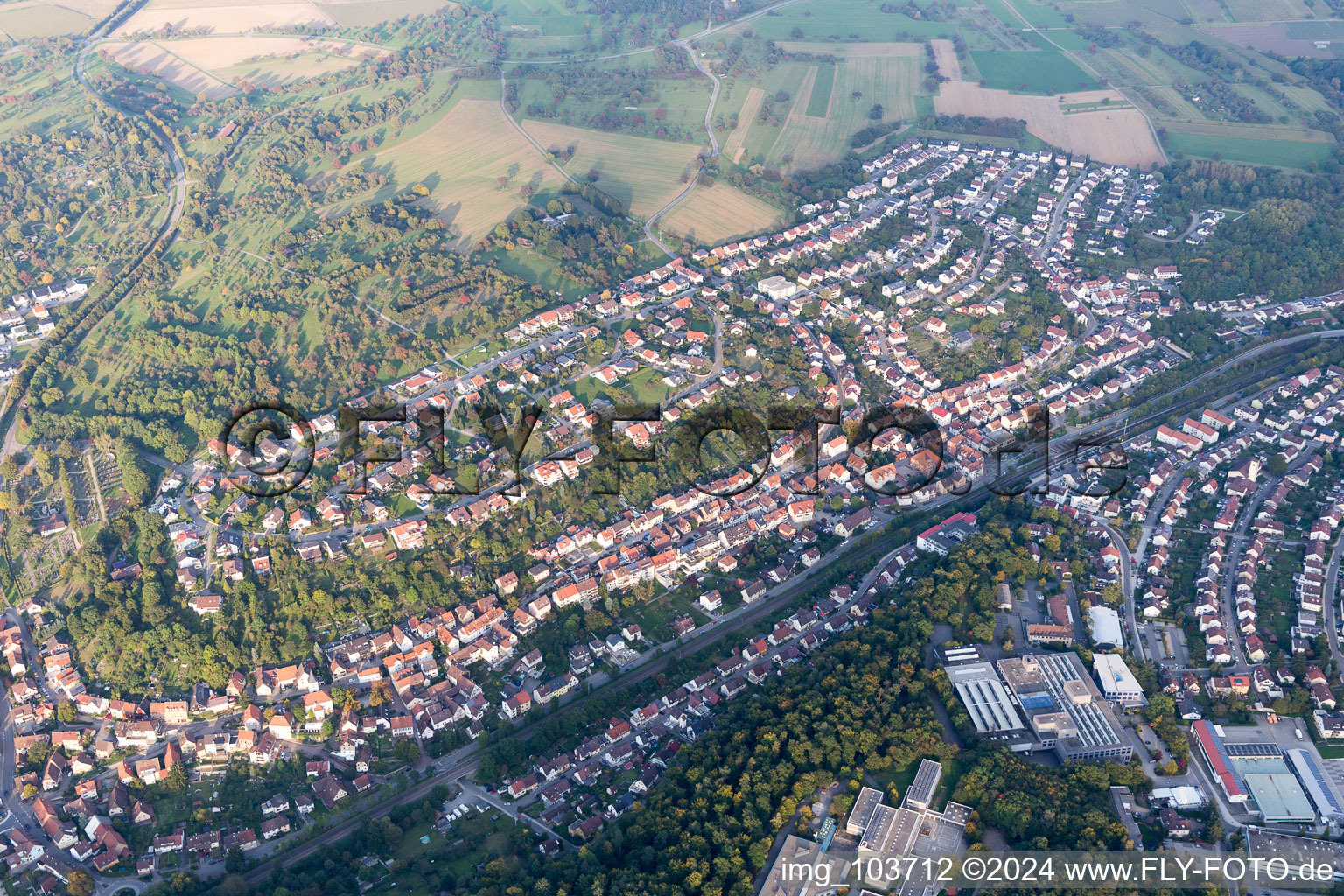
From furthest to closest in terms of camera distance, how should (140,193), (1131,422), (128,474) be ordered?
1. (140,193)
2. (1131,422)
3. (128,474)

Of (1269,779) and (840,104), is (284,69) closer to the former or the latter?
(840,104)

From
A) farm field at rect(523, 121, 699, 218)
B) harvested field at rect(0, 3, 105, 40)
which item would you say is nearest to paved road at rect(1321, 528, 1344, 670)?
farm field at rect(523, 121, 699, 218)

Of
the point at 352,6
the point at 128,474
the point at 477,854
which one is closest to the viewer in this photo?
the point at 477,854

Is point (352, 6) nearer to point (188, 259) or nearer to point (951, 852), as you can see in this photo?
point (188, 259)

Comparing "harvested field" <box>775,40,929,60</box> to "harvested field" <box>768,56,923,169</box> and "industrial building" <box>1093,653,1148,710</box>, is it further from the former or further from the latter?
"industrial building" <box>1093,653,1148,710</box>

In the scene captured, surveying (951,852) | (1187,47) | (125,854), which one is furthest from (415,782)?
(1187,47)

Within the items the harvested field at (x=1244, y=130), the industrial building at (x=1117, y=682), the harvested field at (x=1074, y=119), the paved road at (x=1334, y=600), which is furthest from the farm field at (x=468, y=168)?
the paved road at (x=1334, y=600)

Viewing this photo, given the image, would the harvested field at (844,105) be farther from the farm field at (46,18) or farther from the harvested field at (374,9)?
the farm field at (46,18)
